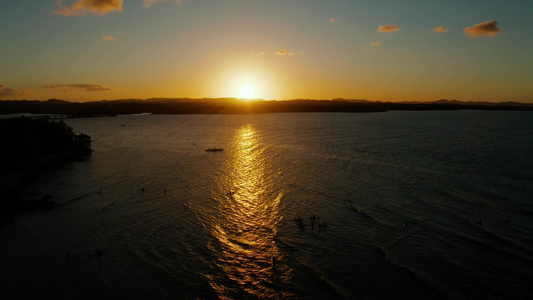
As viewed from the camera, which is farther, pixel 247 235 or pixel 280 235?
pixel 247 235

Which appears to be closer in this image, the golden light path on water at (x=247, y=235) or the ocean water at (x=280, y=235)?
the ocean water at (x=280, y=235)

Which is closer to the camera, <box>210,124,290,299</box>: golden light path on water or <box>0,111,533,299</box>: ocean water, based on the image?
<box>0,111,533,299</box>: ocean water

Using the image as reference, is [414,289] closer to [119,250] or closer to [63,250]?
[119,250]

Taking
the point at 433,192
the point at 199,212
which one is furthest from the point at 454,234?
the point at 199,212
